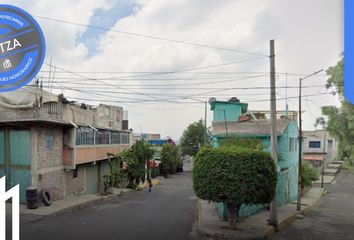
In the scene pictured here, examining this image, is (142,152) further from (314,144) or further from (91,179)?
(314,144)

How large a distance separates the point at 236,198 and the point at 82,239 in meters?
5.75

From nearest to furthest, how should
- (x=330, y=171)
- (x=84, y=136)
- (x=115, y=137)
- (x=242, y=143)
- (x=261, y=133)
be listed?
(x=242, y=143), (x=261, y=133), (x=84, y=136), (x=115, y=137), (x=330, y=171)

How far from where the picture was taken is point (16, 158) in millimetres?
22594

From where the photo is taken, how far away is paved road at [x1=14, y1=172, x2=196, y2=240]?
50.9 feet

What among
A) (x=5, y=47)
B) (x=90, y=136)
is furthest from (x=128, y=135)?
(x=5, y=47)

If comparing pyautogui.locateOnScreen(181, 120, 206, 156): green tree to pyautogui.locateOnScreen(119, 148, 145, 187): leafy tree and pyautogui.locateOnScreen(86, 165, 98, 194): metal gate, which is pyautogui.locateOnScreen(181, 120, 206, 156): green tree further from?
pyautogui.locateOnScreen(86, 165, 98, 194): metal gate

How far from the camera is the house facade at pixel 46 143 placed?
876 inches

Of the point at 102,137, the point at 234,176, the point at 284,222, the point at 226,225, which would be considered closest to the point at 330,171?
the point at 102,137

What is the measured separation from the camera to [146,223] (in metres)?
18.6

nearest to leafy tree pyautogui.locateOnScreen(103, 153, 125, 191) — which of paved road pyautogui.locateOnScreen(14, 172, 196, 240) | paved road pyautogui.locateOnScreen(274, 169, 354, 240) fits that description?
paved road pyautogui.locateOnScreen(14, 172, 196, 240)

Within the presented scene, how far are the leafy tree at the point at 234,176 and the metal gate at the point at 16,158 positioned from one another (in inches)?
390

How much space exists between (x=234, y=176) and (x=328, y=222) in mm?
11844

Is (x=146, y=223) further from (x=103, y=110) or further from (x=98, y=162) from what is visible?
(x=103, y=110)

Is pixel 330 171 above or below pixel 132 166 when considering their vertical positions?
below
